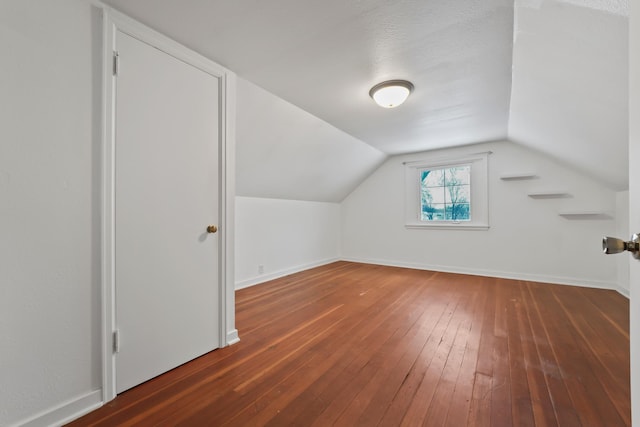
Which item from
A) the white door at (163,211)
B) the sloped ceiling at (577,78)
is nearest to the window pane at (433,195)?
the sloped ceiling at (577,78)

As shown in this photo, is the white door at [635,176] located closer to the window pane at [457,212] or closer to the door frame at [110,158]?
the door frame at [110,158]

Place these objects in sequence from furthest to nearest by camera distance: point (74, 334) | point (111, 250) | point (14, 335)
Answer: point (111, 250), point (74, 334), point (14, 335)

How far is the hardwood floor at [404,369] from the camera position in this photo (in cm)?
131

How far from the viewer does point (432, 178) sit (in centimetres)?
471

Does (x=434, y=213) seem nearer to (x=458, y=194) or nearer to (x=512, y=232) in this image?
(x=458, y=194)

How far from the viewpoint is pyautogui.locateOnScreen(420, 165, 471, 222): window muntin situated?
14.4 ft

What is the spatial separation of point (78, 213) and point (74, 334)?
60 cm

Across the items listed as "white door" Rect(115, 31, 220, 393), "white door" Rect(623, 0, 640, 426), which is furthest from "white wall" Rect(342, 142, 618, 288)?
"white door" Rect(623, 0, 640, 426)

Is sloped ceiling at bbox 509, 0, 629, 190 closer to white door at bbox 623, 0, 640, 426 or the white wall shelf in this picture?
the white wall shelf

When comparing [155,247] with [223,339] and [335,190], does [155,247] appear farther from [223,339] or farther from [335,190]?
[335,190]

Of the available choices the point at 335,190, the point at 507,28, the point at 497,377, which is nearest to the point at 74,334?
the point at 497,377

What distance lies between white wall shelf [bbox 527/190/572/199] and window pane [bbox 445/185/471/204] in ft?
2.67

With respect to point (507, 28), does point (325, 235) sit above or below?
below

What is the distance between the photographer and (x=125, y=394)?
1453 millimetres
